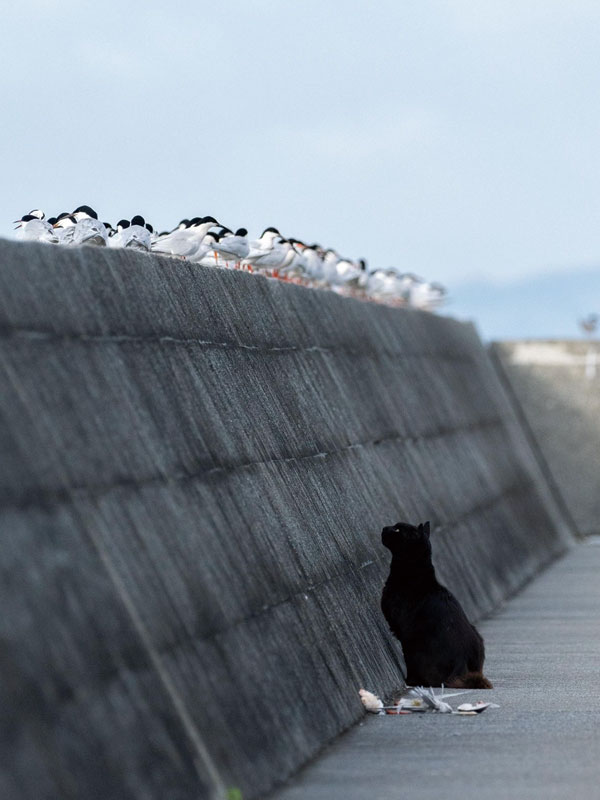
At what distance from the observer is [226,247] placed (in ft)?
48.1

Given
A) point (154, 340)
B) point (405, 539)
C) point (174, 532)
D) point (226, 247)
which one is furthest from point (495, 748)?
point (226, 247)

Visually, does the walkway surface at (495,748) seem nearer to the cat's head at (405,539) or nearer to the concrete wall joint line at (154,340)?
the cat's head at (405,539)

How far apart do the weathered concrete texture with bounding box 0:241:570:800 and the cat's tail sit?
0.38m

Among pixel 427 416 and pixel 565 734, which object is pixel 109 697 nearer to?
pixel 565 734

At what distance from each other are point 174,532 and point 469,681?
3.63 metres

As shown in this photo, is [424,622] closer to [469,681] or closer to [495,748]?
[469,681]

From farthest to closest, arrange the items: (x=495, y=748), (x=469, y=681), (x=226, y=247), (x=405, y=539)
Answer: (x=226, y=247)
(x=405, y=539)
(x=469, y=681)
(x=495, y=748)

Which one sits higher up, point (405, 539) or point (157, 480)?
point (157, 480)

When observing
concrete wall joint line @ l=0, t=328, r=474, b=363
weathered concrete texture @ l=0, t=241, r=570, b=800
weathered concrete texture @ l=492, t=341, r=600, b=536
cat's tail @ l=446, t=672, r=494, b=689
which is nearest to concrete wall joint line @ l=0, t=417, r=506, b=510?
weathered concrete texture @ l=0, t=241, r=570, b=800

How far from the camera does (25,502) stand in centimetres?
622

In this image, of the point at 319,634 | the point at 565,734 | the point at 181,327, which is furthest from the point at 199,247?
the point at 565,734

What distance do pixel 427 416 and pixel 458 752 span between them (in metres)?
10.6

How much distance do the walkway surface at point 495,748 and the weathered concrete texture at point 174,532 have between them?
281mm

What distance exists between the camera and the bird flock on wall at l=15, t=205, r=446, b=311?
40.6 feet
